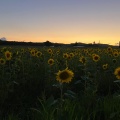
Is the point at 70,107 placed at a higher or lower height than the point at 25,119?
higher

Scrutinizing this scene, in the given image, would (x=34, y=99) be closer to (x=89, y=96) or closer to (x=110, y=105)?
(x=89, y=96)

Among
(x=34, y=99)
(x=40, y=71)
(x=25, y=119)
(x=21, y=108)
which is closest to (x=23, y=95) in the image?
(x=34, y=99)

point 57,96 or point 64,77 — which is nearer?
point 64,77

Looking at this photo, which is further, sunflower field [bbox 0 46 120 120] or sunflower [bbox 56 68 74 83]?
sunflower [bbox 56 68 74 83]

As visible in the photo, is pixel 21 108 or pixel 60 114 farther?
pixel 21 108

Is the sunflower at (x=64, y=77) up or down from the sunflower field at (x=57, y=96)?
up

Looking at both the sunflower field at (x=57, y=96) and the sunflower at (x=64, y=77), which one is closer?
the sunflower field at (x=57, y=96)

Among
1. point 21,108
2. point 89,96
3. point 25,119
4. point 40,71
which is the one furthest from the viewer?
point 40,71

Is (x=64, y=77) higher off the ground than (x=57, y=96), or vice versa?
(x=64, y=77)

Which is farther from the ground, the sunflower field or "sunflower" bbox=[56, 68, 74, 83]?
"sunflower" bbox=[56, 68, 74, 83]

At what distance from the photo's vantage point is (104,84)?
252 inches

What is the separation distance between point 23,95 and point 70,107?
7.66ft

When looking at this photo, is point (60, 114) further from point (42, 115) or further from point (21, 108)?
point (21, 108)

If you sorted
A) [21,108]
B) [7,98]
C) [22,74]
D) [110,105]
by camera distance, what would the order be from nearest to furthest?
[110,105], [21,108], [7,98], [22,74]
